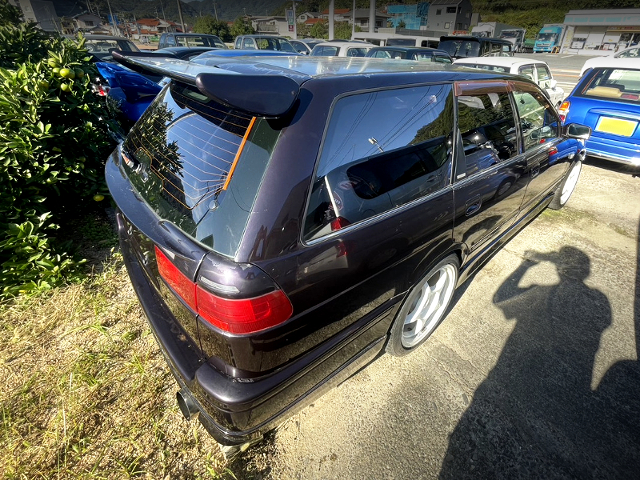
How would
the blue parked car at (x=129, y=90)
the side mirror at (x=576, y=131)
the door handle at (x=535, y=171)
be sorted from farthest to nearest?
the blue parked car at (x=129, y=90), the side mirror at (x=576, y=131), the door handle at (x=535, y=171)

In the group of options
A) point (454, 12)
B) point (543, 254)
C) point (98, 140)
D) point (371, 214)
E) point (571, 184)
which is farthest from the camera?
point (454, 12)

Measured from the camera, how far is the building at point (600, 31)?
3753 cm

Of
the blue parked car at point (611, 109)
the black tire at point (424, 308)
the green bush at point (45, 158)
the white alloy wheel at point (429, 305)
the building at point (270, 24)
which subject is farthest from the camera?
the building at point (270, 24)

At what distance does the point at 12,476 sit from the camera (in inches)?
59.3

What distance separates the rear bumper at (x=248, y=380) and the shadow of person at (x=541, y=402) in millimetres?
787

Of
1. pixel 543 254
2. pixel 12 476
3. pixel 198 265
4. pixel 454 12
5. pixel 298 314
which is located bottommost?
pixel 543 254

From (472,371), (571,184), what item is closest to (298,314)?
(472,371)

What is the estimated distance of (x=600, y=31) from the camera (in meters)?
40.1

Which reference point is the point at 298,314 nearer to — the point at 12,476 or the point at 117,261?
the point at 12,476

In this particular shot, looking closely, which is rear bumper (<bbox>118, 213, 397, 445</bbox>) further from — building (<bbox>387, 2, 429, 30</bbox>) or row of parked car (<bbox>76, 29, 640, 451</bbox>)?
building (<bbox>387, 2, 429, 30</bbox>)

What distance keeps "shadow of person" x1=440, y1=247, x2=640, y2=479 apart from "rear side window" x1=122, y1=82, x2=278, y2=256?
1679mm

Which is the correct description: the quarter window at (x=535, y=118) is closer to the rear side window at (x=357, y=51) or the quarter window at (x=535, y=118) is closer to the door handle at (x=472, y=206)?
the door handle at (x=472, y=206)

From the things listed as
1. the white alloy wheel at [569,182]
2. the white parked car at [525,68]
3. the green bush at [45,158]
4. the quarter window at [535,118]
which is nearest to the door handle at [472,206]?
the quarter window at [535,118]

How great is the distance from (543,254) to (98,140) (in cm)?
455
